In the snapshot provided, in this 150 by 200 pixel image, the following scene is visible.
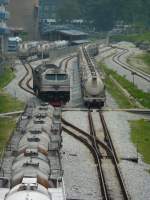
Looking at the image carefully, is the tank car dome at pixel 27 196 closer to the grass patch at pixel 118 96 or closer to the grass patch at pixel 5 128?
the grass patch at pixel 5 128

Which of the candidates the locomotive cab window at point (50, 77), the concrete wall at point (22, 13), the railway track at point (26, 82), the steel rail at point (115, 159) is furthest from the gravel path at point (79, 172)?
the concrete wall at point (22, 13)

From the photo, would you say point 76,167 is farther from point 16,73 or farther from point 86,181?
point 16,73

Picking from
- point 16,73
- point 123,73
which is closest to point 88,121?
point 16,73

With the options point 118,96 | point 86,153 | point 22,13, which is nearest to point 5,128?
point 86,153

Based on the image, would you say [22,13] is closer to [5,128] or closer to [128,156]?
[5,128]

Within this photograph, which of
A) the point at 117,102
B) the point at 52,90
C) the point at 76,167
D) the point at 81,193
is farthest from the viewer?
the point at 117,102

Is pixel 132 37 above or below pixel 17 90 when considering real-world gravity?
below

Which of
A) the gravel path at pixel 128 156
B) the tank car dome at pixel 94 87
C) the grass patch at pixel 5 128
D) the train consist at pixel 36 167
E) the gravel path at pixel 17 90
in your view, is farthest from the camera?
the gravel path at pixel 17 90
